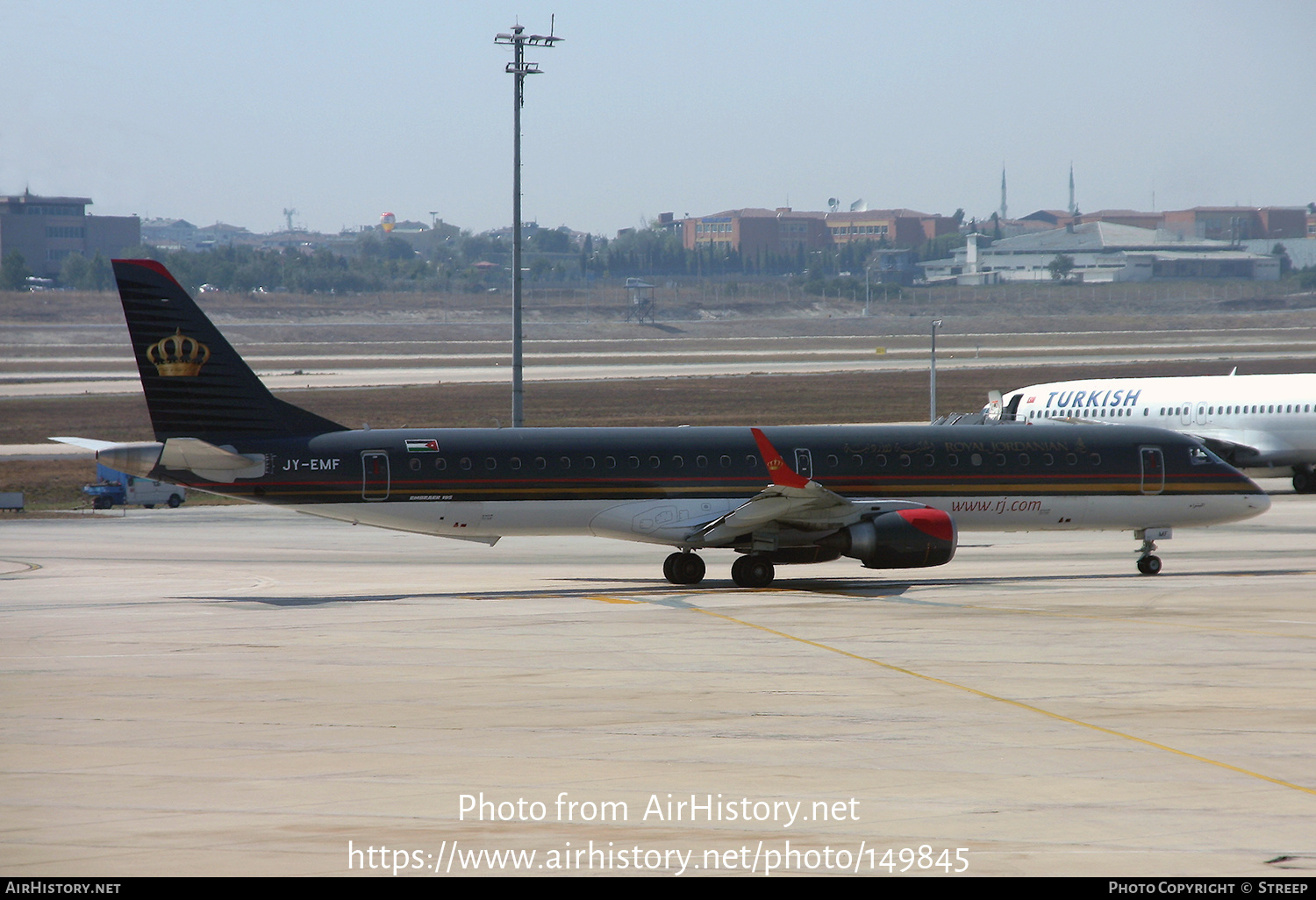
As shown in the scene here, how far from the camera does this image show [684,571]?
3131cm

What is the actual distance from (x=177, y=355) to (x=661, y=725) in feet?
54.1

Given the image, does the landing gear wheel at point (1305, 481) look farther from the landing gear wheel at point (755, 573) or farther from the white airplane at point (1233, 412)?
the landing gear wheel at point (755, 573)

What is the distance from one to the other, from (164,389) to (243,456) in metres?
2.11

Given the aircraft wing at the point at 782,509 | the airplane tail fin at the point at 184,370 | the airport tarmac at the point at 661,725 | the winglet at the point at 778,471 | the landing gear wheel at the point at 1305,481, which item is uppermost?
the airplane tail fin at the point at 184,370

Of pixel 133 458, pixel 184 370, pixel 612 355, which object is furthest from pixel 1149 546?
pixel 612 355

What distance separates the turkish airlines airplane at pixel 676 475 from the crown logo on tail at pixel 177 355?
0.03m

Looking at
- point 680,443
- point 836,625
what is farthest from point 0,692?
point 680,443

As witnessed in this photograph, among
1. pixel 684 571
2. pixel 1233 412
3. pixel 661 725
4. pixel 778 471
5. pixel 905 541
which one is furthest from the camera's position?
pixel 1233 412

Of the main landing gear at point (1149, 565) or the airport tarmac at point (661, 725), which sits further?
the main landing gear at point (1149, 565)

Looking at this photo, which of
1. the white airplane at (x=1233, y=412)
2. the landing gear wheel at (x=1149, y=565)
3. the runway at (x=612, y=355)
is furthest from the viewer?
the runway at (x=612, y=355)

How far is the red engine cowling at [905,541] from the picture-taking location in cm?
2925

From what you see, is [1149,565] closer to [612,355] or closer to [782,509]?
[782,509]

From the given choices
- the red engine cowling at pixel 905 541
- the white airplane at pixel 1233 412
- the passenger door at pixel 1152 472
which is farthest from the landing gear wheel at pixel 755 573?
the white airplane at pixel 1233 412
